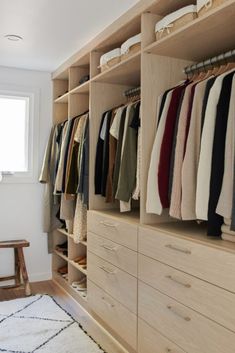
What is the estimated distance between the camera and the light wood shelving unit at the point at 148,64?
163cm

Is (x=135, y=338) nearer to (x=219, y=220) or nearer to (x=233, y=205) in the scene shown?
(x=219, y=220)

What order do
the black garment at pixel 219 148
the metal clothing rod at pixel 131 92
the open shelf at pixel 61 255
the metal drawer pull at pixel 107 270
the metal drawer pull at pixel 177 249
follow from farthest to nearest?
the open shelf at pixel 61 255
the metal clothing rod at pixel 131 92
the metal drawer pull at pixel 107 270
the metal drawer pull at pixel 177 249
the black garment at pixel 219 148

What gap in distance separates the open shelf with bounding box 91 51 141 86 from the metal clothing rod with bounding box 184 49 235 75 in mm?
309

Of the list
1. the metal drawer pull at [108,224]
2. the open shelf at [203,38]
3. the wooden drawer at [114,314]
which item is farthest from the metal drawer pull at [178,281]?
the open shelf at [203,38]

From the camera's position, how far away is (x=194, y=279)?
149cm

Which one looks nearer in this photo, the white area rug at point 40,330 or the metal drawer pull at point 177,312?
the metal drawer pull at point 177,312

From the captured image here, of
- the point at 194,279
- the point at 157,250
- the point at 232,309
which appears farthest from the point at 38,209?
the point at 232,309

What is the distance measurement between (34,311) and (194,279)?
1.80 meters

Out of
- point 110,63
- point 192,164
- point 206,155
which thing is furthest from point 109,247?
point 110,63

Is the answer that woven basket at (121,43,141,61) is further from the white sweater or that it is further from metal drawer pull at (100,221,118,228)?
metal drawer pull at (100,221,118,228)

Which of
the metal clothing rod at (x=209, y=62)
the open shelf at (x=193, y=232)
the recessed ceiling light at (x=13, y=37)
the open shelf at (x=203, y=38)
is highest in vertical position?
the recessed ceiling light at (x=13, y=37)

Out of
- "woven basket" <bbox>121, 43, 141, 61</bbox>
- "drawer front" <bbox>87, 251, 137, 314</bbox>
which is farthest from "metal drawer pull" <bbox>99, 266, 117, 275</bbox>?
"woven basket" <bbox>121, 43, 141, 61</bbox>

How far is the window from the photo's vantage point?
11.6 ft

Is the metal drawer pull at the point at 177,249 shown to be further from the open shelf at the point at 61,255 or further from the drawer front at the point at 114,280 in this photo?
the open shelf at the point at 61,255
